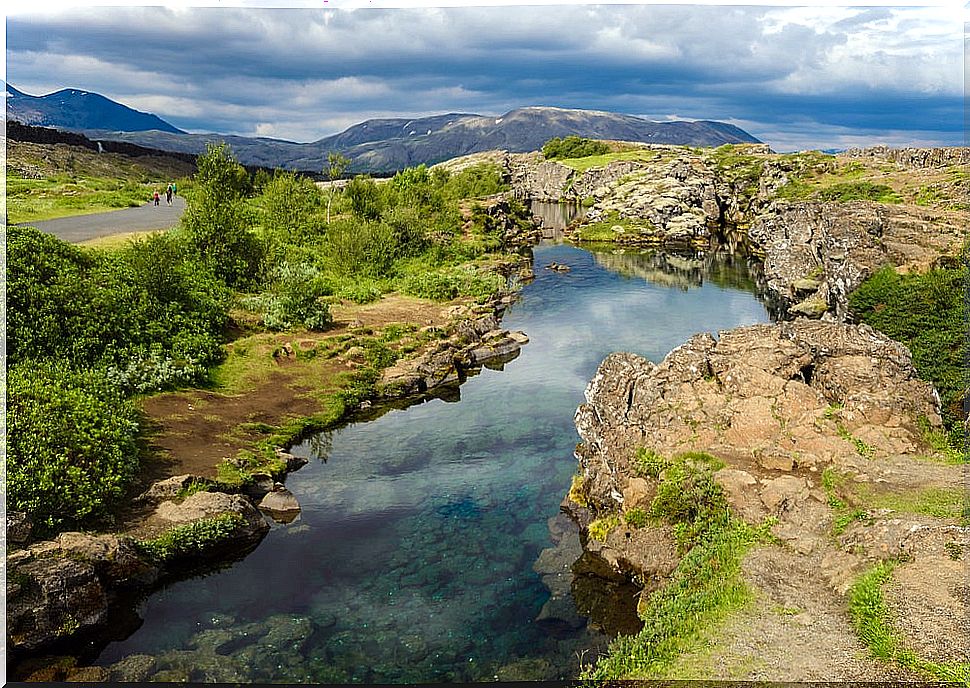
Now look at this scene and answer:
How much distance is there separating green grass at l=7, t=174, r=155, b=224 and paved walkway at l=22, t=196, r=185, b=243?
1.67m

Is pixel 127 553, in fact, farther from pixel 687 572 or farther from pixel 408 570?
pixel 687 572

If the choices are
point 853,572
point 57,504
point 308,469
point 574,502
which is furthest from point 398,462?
point 853,572

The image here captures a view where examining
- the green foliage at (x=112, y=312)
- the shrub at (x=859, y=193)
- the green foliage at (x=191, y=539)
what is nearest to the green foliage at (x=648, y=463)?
the green foliage at (x=191, y=539)

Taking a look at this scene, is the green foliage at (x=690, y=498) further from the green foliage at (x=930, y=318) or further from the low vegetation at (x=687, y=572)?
the green foliage at (x=930, y=318)

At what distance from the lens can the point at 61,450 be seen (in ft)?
55.8

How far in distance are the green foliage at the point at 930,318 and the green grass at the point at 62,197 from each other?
156 ft

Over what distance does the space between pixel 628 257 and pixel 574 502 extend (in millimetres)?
52588

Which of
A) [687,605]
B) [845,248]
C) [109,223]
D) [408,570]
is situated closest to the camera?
[687,605]

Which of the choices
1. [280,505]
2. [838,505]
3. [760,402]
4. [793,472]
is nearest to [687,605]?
[838,505]

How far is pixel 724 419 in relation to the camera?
58.1ft

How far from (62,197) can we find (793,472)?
5868 centimetres

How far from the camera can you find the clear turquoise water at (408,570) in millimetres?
14000

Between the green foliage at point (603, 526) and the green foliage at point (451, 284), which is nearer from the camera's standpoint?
the green foliage at point (603, 526)

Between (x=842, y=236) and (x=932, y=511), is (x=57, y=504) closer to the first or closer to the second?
(x=932, y=511)
